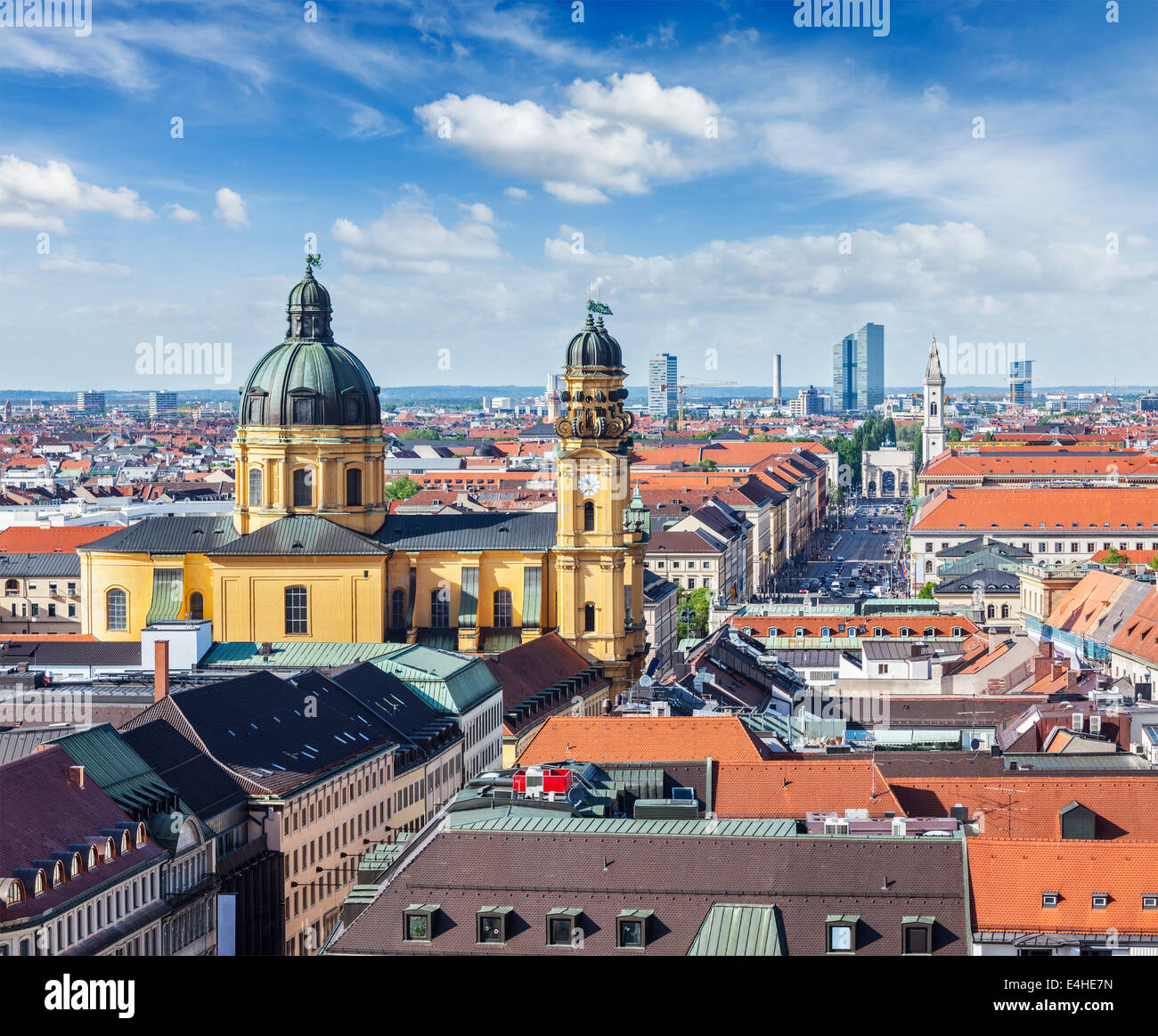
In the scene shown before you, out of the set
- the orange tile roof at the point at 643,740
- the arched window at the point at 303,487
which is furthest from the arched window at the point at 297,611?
the orange tile roof at the point at 643,740

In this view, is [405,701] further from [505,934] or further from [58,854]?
[505,934]

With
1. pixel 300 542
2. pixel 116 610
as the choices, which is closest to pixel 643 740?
pixel 300 542

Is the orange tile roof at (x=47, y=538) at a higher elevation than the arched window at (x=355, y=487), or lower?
lower

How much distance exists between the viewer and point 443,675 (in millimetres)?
62406

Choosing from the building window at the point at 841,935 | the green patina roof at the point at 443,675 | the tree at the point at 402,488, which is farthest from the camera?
the tree at the point at 402,488

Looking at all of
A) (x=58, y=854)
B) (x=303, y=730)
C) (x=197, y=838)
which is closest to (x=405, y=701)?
(x=303, y=730)

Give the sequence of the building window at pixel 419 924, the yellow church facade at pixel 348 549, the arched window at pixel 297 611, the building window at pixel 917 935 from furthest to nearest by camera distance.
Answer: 1. the arched window at pixel 297 611
2. the yellow church facade at pixel 348 549
3. the building window at pixel 419 924
4. the building window at pixel 917 935

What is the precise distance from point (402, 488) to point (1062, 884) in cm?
16202

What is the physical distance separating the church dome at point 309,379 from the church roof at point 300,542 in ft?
Answer: 15.1

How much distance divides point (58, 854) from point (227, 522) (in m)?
45.5

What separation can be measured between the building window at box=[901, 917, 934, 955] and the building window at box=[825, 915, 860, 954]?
3.49 ft

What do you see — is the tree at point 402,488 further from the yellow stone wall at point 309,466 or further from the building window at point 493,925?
the building window at point 493,925

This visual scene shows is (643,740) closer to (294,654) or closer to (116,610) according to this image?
(294,654)

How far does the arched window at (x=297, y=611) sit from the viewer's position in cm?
7544
